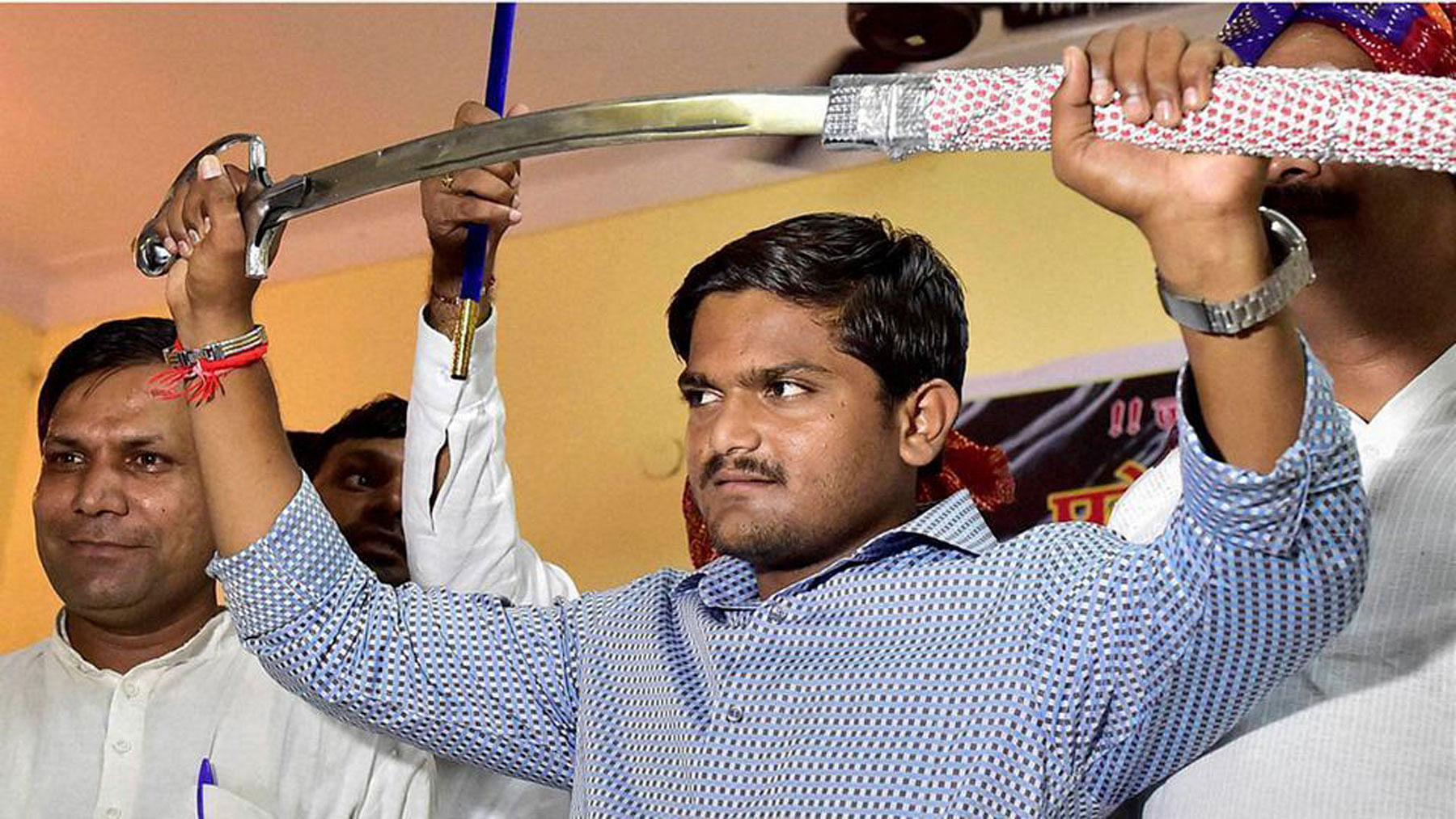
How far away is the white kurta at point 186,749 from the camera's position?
183 cm

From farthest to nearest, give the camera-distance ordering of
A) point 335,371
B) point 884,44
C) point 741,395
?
point 335,371 → point 884,44 → point 741,395

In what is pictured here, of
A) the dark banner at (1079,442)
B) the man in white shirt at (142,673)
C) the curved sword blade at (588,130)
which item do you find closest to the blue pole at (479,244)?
the curved sword blade at (588,130)

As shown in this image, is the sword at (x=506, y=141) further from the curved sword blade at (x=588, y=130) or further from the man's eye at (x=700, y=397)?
the man's eye at (x=700, y=397)

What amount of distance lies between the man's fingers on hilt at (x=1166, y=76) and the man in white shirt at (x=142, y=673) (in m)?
1.08

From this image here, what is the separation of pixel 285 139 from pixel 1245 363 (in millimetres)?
2872

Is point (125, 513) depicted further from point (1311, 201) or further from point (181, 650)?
point (1311, 201)

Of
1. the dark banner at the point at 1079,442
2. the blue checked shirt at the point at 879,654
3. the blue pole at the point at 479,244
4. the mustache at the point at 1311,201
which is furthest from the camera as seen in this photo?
the dark banner at the point at 1079,442

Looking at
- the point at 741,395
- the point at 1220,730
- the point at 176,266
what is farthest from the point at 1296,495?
the point at 176,266

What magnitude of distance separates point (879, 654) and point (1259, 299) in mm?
392

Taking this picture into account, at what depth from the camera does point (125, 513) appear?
1945 mm

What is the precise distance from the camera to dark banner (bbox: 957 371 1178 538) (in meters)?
3.03

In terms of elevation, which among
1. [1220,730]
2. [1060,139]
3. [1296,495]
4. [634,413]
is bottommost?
[634,413]

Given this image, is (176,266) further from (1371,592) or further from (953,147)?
(1371,592)

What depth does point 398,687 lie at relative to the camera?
1474 millimetres
